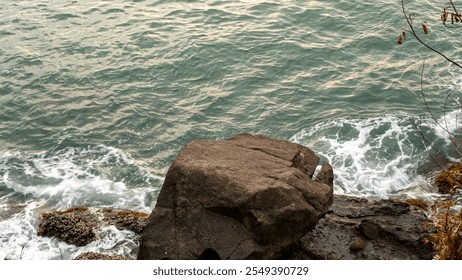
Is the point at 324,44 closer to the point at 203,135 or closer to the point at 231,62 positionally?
the point at 231,62

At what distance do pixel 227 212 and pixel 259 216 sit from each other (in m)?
0.55

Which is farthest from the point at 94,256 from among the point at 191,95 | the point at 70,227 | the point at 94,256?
the point at 191,95

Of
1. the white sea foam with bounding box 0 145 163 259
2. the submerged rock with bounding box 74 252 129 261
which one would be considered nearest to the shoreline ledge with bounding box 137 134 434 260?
the submerged rock with bounding box 74 252 129 261

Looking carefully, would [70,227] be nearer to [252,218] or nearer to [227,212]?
[227,212]

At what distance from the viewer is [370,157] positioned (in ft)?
49.7

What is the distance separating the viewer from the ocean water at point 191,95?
14383 mm

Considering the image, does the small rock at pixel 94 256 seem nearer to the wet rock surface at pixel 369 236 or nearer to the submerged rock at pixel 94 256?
the submerged rock at pixel 94 256

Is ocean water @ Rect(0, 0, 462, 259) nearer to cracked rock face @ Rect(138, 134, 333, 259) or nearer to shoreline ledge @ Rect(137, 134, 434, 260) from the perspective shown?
cracked rock face @ Rect(138, 134, 333, 259)

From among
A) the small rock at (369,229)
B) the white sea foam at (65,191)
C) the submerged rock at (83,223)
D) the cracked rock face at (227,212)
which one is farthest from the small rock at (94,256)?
the small rock at (369,229)

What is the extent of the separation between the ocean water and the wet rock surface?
2.05 metres

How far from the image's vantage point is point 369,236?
10.6m

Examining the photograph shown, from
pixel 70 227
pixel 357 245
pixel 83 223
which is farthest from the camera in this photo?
pixel 83 223

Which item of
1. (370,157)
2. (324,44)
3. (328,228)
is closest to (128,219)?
(328,228)

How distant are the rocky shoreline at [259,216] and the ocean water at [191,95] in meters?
2.51
